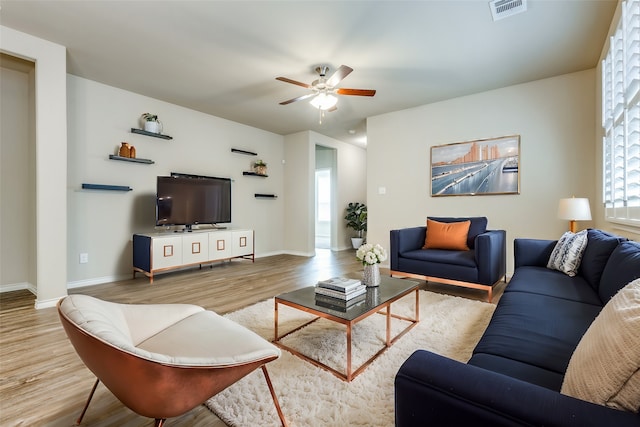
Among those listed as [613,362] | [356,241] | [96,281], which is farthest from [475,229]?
[96,281]

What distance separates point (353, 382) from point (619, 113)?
292 cm

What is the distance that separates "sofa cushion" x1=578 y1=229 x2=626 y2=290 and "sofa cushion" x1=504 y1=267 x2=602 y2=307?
0.06 m

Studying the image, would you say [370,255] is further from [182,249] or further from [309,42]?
[182,249]

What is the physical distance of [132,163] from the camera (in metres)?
4.05

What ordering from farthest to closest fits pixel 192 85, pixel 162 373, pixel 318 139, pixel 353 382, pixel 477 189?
pixel 318 139 → pixel 477 189 → pixel 192 85 → pixel 353 382 → pixel 162 373

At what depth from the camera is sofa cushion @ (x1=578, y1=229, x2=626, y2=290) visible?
1819 mm

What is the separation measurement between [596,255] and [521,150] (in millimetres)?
2272

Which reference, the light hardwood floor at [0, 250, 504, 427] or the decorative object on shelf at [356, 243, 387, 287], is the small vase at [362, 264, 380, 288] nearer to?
the decorative object on shelf at [356, 243, 387, 287]

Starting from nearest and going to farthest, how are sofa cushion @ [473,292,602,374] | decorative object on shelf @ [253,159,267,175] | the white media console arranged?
sofa cushion @ [473,292,602,374]
the white media console
decorative object on shelf @ [253,159,267,175]

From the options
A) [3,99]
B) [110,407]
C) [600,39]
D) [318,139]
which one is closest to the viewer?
[110,407]

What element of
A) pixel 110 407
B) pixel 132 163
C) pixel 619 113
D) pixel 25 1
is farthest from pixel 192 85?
pixel 619 113

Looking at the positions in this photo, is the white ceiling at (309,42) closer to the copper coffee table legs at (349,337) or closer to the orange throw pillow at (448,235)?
the orange throw pillow at (448,235)

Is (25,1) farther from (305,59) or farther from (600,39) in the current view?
(600,39)

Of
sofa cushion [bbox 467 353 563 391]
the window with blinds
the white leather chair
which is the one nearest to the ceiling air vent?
the window with blinds
